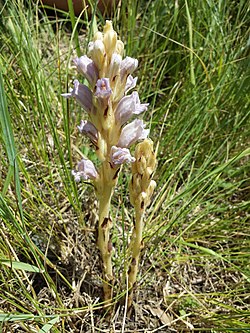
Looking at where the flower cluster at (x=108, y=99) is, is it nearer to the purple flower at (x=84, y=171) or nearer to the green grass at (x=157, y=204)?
the purple flower at (x=84, y=171)

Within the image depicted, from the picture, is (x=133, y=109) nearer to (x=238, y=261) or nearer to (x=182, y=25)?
(x=238, y=261)

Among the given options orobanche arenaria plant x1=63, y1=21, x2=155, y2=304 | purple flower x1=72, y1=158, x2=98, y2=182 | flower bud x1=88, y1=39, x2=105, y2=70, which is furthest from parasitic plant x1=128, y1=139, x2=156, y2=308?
flower bud x1=88, y1=39, x2=105, y2=70

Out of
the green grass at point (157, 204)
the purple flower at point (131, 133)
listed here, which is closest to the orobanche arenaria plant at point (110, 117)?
the purple flower at point (131, 133)

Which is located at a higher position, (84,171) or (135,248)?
(84,171)

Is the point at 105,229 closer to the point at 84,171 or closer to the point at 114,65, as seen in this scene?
the point at 84,171

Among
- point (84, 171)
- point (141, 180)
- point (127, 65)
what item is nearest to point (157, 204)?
point (141, 180)

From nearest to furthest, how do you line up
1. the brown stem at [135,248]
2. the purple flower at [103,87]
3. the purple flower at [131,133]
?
1. the purple flower at [103,87]
2. the purple flower at [131,133]
3. the brown stem at [135,248]

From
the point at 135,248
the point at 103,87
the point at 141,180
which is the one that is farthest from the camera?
the point at 135,248
